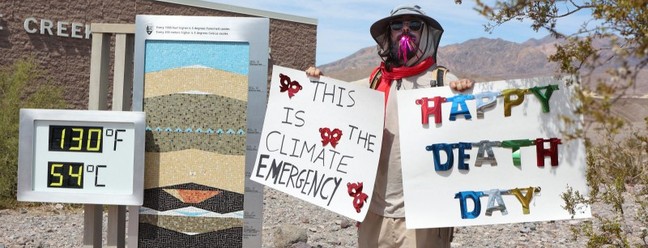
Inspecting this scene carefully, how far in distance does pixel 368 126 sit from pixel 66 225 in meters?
7.82

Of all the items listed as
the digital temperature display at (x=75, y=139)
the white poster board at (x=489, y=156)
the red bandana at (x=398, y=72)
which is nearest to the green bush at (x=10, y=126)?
the digital temperature display at (x=75, y=139)

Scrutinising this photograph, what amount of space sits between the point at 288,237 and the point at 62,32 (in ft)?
48.4

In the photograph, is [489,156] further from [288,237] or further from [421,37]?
[288,237]

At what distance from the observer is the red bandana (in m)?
4.50

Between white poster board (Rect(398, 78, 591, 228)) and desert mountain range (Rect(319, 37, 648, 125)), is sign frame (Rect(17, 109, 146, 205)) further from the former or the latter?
desert mountain range (Rect(319, 37, 648, 125))

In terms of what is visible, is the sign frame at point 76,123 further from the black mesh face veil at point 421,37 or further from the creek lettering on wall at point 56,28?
the creek lettering on wall at point 56,28

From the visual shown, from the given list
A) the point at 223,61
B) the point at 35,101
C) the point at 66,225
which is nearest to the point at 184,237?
the point at 223,61

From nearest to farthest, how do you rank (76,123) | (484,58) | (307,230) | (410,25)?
(410,25)
(76,123)
(307,230)
(484,58)

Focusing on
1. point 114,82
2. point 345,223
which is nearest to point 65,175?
point 114,82

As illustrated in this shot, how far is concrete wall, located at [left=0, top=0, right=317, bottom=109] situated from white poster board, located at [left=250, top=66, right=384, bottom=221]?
698 inches

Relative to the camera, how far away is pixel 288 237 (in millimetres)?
9453

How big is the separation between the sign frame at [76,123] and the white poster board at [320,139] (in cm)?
108

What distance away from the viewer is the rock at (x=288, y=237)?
934 cm

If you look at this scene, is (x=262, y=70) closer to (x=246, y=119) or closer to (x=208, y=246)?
(x=246, y=119)
